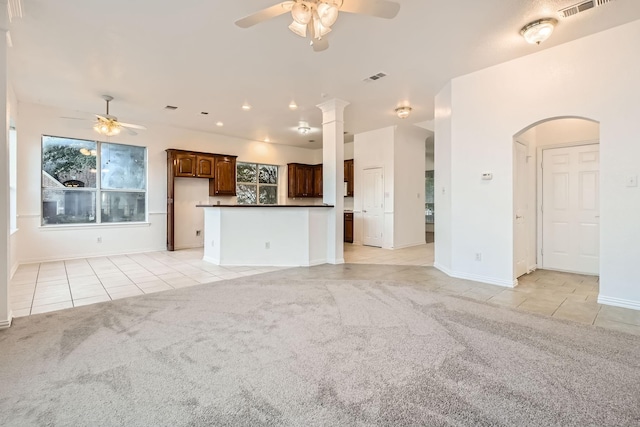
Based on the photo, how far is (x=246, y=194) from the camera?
8.81 meters

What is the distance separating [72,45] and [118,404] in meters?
3.91

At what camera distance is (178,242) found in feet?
24.3

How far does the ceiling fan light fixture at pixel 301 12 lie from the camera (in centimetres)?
243

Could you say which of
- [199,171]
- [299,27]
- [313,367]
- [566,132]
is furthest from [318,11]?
[199,171]

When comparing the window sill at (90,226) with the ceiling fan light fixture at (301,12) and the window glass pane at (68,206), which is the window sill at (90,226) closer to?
the window glass pane at (68,206)

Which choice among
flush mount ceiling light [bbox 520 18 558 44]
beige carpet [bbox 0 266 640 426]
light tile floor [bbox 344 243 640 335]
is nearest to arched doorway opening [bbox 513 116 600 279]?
light tile floor [bbox 344 243 640 335]

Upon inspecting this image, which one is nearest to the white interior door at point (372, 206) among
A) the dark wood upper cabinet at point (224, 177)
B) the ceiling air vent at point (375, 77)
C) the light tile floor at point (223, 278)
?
the light tile floor at point (223, 278)

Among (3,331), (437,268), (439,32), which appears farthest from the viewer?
(437,268)

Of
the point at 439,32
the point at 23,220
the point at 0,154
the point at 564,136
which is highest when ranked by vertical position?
the point at 439,32

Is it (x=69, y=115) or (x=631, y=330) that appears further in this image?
(x=69, y=115)

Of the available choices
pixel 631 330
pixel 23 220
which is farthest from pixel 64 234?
pixel 631 330

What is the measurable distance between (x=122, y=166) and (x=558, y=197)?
27.2ft

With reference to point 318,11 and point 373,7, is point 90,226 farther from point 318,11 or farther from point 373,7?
point 373,7

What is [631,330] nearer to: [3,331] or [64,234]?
[3,331]
